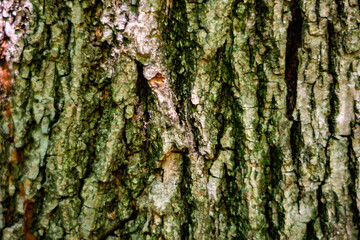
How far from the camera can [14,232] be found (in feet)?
3.18

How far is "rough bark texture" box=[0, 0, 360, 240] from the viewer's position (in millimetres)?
970

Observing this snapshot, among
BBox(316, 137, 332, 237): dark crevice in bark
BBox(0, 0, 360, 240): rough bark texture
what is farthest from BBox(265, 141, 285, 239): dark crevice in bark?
BBox(316, 137, 332, 237): dark crevice in bark

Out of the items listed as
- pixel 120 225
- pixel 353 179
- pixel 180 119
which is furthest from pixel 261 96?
pixel 120 225

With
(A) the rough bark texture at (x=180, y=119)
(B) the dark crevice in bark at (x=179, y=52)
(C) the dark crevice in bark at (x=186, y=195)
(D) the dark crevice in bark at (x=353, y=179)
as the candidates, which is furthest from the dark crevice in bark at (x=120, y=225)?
(D) the dark crevice in bark at (x=353, y=179)

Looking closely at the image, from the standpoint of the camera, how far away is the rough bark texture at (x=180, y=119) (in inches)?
38.2

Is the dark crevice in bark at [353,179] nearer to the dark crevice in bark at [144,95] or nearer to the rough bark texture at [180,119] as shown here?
the rough bark texture at [180,119]

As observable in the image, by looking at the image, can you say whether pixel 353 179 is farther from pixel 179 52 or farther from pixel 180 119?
pixel 179 52

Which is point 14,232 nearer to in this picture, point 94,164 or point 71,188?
point 71,188

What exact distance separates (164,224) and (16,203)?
53cm

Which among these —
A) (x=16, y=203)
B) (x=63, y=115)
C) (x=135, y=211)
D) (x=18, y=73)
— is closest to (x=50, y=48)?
(x=18, y=73)

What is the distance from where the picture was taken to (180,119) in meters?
1.03

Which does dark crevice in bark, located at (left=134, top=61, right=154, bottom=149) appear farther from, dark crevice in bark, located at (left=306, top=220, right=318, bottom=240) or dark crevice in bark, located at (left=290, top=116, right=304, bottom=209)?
dark crevice in bark, located at (left=306, top=220, right=318, bottom=240)

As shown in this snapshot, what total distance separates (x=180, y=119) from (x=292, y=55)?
0.46 metres

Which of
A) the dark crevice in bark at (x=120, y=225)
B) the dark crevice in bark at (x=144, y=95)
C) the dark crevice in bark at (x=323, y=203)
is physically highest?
the dark crevice in bark at (x=144, y=95)
